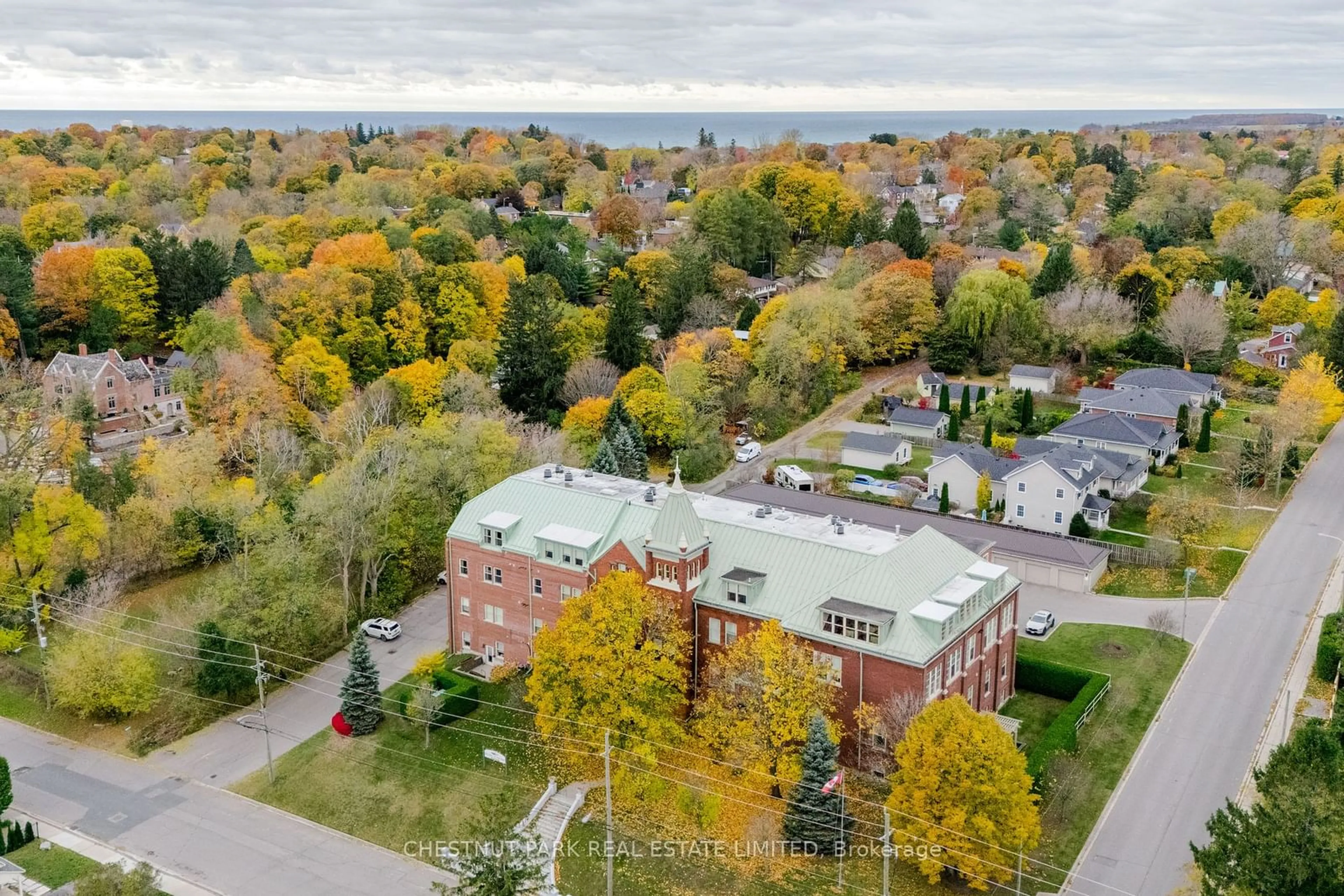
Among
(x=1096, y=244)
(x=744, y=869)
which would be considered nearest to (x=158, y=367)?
(x=744, y=869)

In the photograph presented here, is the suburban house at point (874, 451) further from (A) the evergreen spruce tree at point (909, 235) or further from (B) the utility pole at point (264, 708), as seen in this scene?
(B) the utility pole at point (264, 708)

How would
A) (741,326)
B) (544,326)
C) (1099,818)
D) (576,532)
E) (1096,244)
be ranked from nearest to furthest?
(1099,818), (576,532), (544,326), (741,326), (1096,244)

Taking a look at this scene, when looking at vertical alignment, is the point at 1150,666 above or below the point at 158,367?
below

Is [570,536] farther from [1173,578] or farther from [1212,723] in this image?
[1173,578]

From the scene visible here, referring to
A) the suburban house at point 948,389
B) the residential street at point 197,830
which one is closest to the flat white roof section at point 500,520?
the residential street at point 197,830

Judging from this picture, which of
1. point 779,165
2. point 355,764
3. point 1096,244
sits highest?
point 779,165

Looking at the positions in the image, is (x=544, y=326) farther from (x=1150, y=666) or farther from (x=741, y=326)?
(x=1150, y=666)
